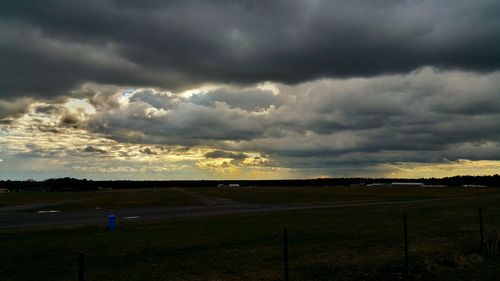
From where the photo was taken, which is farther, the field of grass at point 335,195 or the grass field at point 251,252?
the field of grass at point 335,195

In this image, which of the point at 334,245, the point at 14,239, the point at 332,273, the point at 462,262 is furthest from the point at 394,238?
the point at 14,239

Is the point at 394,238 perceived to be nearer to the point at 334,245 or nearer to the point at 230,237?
the point at 334,245

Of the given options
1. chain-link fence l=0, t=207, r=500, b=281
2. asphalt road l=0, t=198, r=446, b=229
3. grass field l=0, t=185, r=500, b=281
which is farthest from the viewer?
asphalt road l=0, t=198, r=446, b=229

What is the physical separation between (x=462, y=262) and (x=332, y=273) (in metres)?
4.67

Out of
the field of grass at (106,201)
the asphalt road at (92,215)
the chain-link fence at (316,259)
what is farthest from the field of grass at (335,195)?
the chain-link fence at (316,259)

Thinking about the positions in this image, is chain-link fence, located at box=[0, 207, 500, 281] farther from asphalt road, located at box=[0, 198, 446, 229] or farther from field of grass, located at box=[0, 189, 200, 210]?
field of grass, located at box=[0, 189, 200, 210]

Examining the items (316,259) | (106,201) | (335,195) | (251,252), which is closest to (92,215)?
(251,252)

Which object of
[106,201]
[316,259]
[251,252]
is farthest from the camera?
[106,201]

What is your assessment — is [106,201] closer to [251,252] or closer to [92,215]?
[92,215]

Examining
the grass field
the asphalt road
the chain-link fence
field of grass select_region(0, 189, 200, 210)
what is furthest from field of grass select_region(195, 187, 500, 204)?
the chain-link fence

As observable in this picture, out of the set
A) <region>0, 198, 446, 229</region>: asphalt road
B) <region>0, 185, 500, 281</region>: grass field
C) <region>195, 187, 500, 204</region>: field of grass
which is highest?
<region>0, 185, 500, 281</region>: grass field

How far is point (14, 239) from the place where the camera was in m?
27.9

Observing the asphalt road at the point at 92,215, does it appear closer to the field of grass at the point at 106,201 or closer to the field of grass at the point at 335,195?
the field of grass at the point at 106,201

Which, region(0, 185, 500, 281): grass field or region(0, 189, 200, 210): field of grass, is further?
region(0, 189, 200, 210): field of grass
